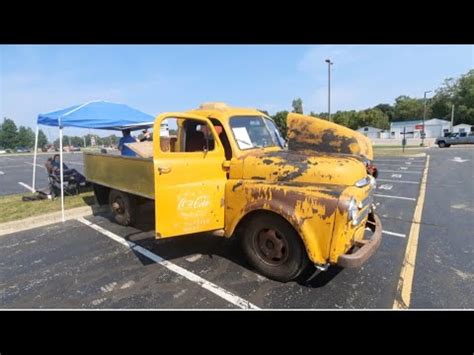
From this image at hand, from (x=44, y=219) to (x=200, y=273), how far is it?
438cm

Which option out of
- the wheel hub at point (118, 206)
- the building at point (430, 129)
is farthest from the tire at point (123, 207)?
the building at point (430, 129)

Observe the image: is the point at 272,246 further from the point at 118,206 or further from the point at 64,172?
the point at 64,172

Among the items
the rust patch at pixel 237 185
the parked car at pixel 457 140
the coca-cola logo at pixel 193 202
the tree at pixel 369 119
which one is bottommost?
the coca-cola logo at pixel 193 202

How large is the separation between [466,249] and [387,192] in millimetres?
4636

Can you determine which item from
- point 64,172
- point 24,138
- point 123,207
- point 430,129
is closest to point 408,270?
point 123,207

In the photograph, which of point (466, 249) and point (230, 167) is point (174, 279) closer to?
point (230, 167)

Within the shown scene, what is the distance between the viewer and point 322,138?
3902 millimetres

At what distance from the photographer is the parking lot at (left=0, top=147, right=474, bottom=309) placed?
125 inches

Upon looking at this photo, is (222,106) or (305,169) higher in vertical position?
(222,106)

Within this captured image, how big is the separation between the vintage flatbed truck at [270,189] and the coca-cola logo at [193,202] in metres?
0.01

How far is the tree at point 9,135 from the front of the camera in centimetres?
7969

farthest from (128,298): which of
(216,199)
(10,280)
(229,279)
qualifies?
(10,280)

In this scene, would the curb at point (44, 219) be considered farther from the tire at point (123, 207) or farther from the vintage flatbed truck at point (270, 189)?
the vintage flatbed truck at point (270, 189)
